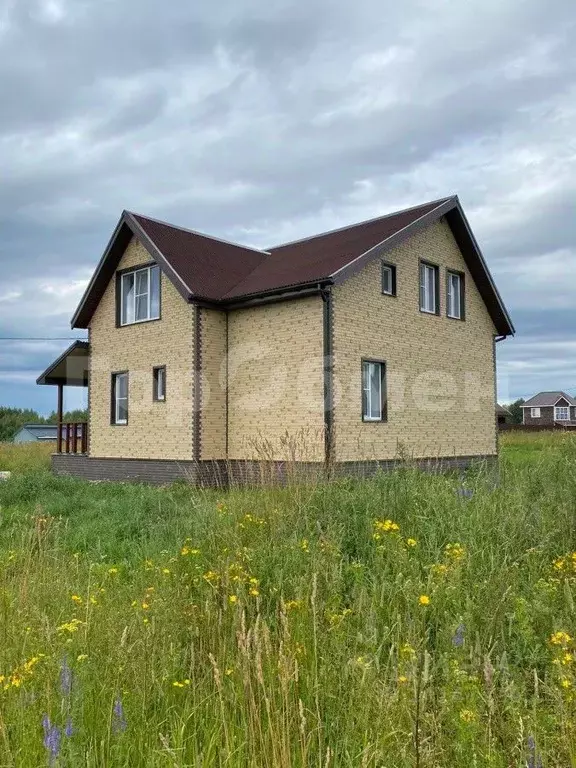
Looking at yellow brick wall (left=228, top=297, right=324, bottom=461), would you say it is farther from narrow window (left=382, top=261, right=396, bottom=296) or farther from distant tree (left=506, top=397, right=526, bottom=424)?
distant tree (left=506, top=397, right=526, bottom=424)

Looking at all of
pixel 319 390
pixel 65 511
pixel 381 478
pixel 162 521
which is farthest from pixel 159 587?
pixel 319 390

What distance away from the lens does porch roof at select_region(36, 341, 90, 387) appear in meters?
19.7

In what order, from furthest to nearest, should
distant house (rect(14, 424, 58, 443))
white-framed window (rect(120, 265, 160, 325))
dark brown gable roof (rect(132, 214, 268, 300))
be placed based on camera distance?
distant house (rect(14, 424, 58, 443)) → white-framed window (rect(120, 265, 160, 325)) → dark brown gable roof (rect(132, 214, 268, 300))

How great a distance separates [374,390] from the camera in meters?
15.5

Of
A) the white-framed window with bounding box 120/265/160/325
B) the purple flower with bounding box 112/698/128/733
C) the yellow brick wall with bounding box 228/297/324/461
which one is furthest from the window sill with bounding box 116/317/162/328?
the purple flower with bounding box 112/698/128/733

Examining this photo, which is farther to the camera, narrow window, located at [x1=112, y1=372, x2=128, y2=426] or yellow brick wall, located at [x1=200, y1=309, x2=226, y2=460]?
narrow window, located at [x1=112, y1=372, x2=128, y2=426]

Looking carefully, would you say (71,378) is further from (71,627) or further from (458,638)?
(458,638)

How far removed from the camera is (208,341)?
51.8 feet

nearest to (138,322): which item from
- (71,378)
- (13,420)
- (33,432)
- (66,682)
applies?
(71,378)

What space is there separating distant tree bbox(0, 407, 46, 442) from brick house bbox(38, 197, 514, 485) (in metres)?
48.2

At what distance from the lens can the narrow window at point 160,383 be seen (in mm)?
16547

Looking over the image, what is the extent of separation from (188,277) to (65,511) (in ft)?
24.7

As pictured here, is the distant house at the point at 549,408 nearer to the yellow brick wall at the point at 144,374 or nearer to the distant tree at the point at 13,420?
the distant tree at the point at 13,420

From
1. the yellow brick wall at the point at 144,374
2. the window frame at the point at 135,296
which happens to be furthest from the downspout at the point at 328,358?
the window frame at the point at 135,296
